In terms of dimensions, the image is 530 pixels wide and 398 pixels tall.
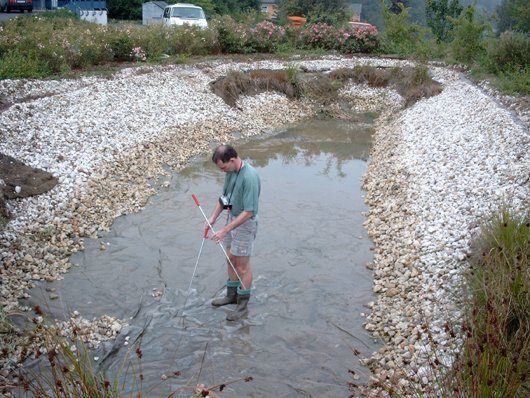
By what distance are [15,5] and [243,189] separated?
2986 centimetres

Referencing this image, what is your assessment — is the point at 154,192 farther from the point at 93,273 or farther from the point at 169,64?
the point at 169,64

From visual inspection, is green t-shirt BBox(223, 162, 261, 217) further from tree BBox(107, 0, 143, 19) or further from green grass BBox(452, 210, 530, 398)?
tree BBox(107, 0, 143, 19)

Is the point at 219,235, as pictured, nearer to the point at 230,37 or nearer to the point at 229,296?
the point at 229,296

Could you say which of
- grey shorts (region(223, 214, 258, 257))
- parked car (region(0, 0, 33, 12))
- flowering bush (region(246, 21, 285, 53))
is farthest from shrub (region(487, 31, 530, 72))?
parked car (region(0, 0, 33, 12))

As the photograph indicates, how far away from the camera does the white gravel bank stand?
5828 millimetres

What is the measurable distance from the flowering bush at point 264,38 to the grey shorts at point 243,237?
1552 centimetres

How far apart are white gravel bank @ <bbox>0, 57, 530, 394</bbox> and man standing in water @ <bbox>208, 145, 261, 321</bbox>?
4.64ft

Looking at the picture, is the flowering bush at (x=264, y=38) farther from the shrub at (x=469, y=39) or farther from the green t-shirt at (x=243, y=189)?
the green t-shirt at (x=243, y=189)

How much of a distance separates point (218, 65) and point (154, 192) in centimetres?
882

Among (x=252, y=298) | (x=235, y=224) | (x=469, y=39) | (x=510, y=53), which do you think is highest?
(x=469, y=39)

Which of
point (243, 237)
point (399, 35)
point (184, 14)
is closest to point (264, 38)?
point (184, 14)

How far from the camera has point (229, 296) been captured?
610 centimetres

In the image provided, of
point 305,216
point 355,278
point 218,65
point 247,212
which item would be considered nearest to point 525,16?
point 218,65

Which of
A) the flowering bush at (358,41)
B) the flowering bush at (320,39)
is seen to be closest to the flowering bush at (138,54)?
the flowering bush at (320,39)
